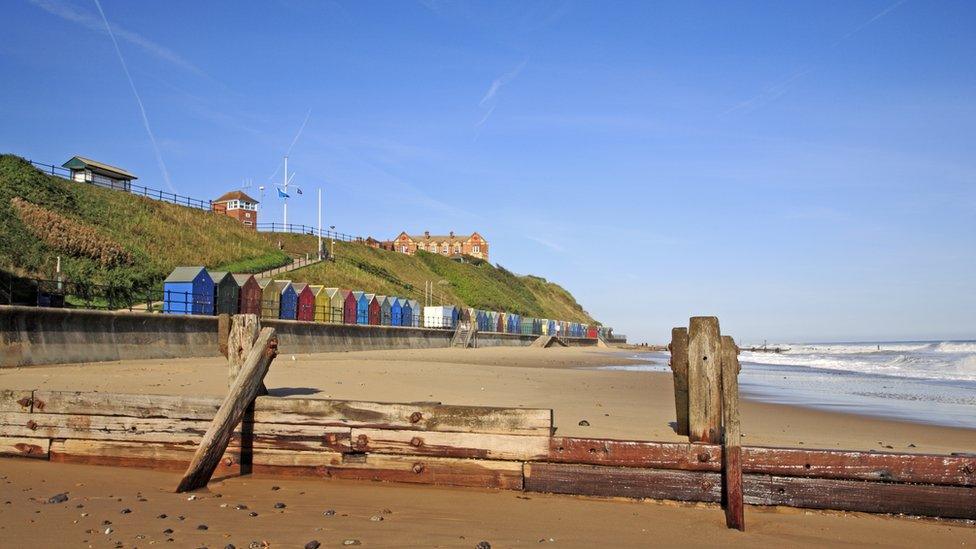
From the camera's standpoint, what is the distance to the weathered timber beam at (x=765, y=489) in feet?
18.5

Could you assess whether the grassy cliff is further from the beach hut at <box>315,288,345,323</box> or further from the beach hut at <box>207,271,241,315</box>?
the beach hut at <box>315,288,345,323</box>

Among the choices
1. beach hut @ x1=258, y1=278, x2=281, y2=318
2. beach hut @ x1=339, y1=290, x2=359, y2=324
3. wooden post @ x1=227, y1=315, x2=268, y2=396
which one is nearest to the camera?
wooden post @ x1=227, y1=315, x2=268, y2=396

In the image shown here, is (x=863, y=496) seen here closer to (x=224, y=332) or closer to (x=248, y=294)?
(x=224, y=332)

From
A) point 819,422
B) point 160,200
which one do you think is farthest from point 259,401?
point 160,200

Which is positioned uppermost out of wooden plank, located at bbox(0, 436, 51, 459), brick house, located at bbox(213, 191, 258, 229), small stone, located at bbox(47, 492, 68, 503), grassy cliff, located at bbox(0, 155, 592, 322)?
brick house, located at bbox(213, 191, 258, 229)

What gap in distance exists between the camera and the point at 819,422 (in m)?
12.3

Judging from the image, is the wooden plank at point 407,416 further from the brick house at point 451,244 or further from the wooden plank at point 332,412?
the brick house at point 451,244

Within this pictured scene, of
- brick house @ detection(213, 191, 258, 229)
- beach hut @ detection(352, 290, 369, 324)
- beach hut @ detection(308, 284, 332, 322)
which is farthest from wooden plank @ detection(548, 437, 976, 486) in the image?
brick house @ detection(213, 191, 258, 229)

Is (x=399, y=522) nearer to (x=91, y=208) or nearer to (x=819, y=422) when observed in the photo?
(x=819, y=422)

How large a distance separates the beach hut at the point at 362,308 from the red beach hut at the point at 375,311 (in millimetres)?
467

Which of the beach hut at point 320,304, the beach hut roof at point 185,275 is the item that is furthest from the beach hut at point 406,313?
the beach hut roof at point 185,275

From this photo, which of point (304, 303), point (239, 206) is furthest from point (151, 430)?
point (239, 206)

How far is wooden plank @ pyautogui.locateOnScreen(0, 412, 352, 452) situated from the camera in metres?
6.79

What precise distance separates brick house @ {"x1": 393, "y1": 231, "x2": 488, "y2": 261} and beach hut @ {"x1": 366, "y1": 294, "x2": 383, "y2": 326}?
109m
